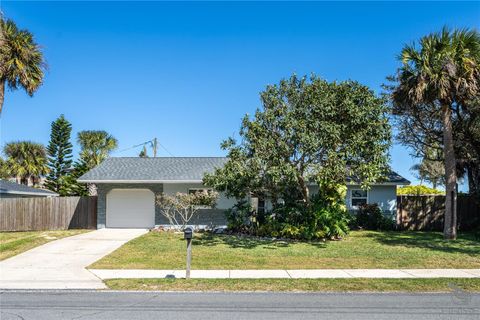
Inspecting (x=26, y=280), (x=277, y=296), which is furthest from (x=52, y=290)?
(x=277, y=296)

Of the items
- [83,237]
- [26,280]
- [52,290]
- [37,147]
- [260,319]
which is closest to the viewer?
[260,319]

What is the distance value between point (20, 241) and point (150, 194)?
7500 millimetres

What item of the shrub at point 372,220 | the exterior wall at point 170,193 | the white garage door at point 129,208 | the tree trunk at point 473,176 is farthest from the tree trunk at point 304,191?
the tree trunk at point 473,176

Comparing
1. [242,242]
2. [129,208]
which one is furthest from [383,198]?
[129,208]

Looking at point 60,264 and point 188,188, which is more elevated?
point 188,188

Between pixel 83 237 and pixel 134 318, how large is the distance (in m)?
13.8

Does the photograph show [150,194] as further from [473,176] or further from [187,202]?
[473,176]

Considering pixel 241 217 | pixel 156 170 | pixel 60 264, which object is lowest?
pixel 60 264

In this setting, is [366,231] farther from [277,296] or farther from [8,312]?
[8,312]

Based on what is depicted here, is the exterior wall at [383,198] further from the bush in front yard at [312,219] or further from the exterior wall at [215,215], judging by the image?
the bush in front yard at [312,219]

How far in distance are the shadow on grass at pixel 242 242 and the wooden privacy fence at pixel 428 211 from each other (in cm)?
838

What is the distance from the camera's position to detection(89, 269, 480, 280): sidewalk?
10.8 m

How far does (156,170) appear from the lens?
24.3 m

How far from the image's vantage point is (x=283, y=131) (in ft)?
52.2
